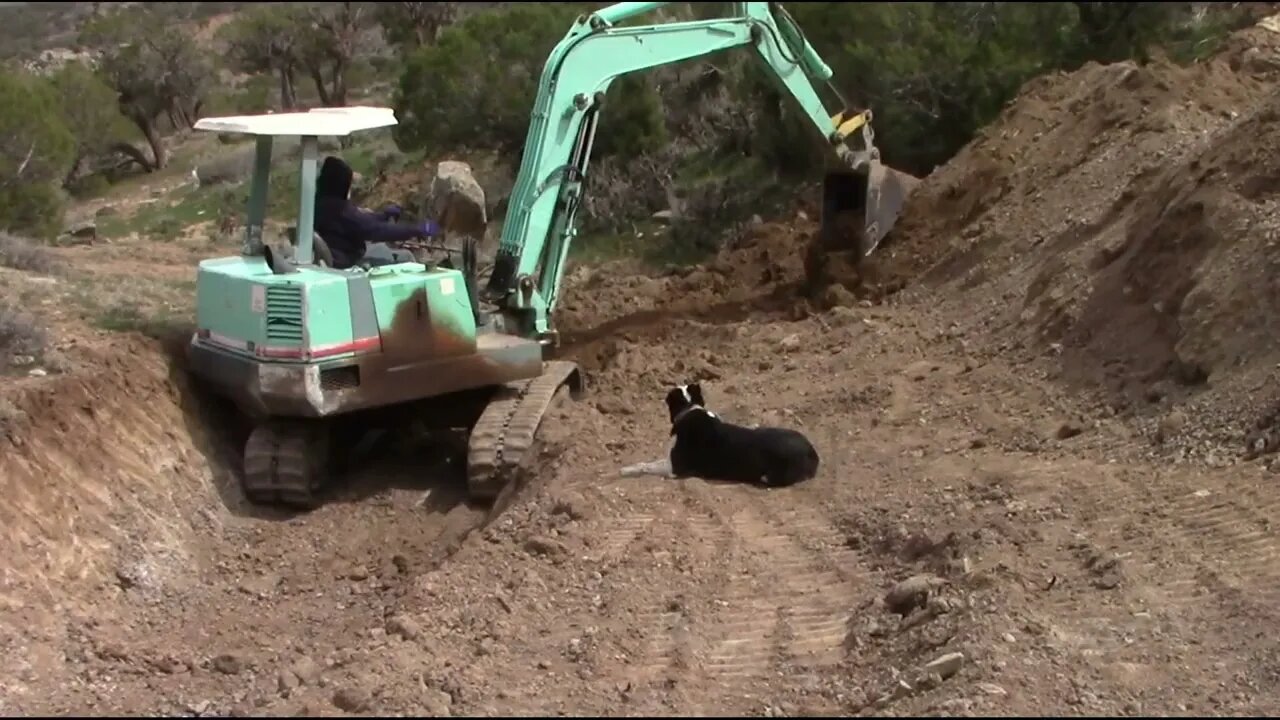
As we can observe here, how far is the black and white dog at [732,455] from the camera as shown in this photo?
8.24 metres

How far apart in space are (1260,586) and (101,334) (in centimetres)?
718

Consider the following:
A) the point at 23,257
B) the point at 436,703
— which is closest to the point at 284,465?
the point at 436,703

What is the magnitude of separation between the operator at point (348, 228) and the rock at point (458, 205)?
524cm

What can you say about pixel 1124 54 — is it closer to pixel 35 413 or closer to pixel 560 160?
pixel 560 160

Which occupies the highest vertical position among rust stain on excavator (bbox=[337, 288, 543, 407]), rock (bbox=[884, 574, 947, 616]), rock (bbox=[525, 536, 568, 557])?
rust stain on excavator (bbox=[337, 288, 543, 407])

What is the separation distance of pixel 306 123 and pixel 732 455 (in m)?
3.23

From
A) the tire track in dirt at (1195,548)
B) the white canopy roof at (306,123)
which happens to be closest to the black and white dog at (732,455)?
the tire track in dirt at (1195,548)

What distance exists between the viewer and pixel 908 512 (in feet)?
24.3

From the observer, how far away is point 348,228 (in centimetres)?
943

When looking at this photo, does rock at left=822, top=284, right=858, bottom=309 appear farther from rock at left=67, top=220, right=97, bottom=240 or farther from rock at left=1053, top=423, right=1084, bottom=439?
rock at left=67, top=220, right=97, bottom=240

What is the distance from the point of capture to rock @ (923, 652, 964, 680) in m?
5.36

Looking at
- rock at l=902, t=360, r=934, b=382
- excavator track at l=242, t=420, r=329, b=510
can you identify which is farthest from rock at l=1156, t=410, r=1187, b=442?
excavator track at l=242, t=420, r=329, b=510

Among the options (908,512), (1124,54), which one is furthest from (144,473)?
(1124,54)

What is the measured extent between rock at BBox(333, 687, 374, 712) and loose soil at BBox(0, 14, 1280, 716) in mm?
20
